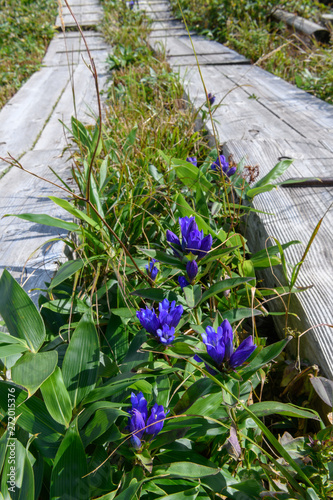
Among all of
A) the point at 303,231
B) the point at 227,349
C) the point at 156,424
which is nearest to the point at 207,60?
the point at 303,231

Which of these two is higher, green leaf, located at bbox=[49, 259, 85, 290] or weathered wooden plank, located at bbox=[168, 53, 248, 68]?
weathered wooden plank, located at bbox=[168, 53, 248, 68]

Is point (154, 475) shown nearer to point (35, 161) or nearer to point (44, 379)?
point (44, 379)

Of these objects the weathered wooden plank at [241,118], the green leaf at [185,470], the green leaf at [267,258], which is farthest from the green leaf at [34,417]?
the weathered wooden plank at [241,118]

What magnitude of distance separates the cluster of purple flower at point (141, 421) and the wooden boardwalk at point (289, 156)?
1.66 ft

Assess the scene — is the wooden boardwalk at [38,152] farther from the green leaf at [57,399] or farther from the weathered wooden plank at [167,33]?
the weathered wooden plank at [167,33]

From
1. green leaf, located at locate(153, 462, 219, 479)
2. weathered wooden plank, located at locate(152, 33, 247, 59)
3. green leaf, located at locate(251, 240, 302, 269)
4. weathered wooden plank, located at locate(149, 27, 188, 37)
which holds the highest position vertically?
weathered wooden plank, located at locate(149, 27, 188, 37)

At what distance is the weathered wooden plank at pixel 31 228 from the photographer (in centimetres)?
156

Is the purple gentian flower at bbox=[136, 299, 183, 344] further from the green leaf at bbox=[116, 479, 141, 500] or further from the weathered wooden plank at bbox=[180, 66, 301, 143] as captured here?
the weathered wooden plank at bbox=[180, 66, 301, 143]

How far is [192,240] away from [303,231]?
2.18 ft

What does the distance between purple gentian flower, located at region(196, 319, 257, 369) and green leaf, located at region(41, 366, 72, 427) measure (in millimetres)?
365

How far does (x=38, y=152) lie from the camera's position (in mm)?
2574

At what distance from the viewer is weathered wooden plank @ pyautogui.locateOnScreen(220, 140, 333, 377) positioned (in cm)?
120

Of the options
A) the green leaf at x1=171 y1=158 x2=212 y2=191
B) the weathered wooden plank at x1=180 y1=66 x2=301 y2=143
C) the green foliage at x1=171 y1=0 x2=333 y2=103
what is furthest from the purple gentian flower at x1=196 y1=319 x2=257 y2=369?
the green foliage at x1=171 y1=0 x2=333 y2=103

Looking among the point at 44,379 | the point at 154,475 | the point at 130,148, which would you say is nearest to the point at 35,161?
the point at 130,148
